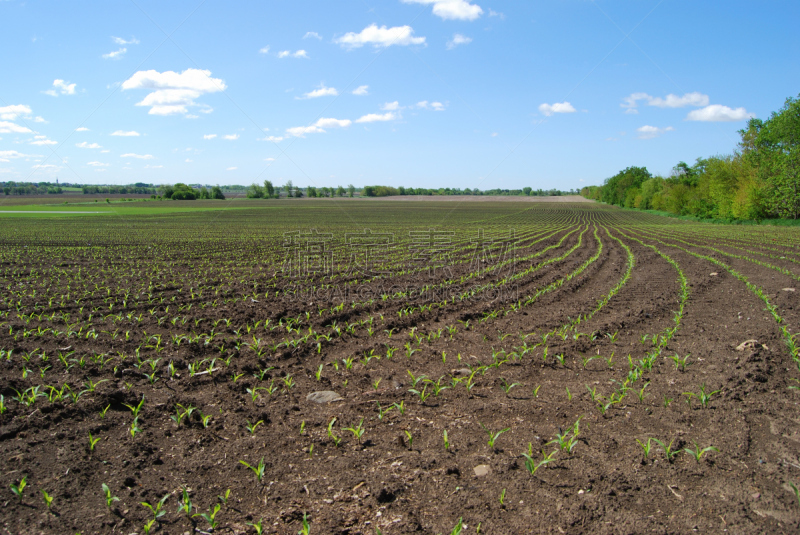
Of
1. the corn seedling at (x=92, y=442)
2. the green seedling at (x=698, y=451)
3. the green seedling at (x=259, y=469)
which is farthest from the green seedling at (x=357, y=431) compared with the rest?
the green seedling at (x=698, y=451)

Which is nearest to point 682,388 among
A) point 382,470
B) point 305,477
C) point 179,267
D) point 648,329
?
point 648,329

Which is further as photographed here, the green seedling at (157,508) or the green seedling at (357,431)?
the green seedling at (357,431)

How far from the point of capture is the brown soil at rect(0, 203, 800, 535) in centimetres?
304

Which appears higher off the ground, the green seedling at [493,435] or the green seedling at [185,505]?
the green seedling at [493,435]

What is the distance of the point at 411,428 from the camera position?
13.9ft

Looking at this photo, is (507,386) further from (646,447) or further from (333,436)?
(333,436)

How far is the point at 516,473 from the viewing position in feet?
11.4

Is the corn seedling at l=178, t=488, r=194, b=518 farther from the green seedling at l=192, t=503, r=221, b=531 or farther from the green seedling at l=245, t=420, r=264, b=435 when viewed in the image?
the green seedling at l=245, t=420, r=264, b=435

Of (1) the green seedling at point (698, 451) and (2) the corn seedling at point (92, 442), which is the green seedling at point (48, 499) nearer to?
(2) the corn seedling at point (92, 442)

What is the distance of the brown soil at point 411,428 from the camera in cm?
304

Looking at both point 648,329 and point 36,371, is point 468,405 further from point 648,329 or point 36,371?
point 36,371

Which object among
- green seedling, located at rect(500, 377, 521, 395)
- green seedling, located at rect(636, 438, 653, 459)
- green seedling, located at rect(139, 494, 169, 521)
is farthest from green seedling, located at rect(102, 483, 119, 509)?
green seedling, located at rect(636, 438, 653, 459)

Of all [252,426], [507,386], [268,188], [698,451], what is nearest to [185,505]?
[252,426]

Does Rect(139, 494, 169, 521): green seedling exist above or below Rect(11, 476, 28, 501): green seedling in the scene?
below
